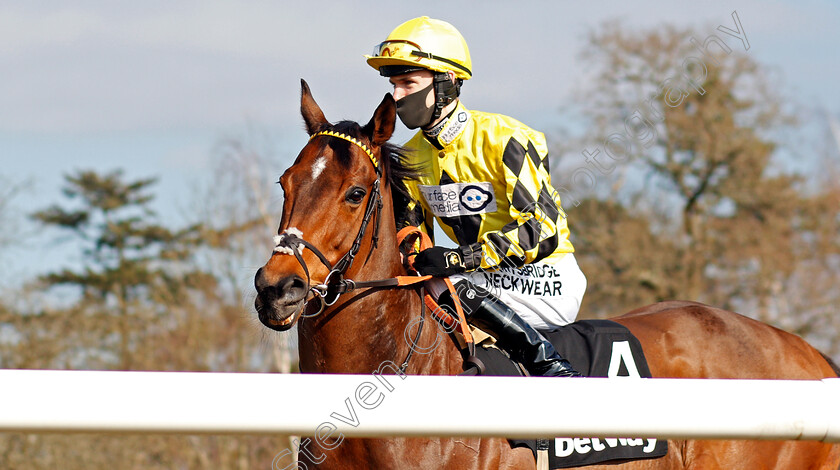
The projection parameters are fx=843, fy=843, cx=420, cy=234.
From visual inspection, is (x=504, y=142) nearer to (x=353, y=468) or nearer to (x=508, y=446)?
(x=508, y=446)

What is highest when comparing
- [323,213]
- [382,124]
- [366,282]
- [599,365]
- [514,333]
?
[382,124]

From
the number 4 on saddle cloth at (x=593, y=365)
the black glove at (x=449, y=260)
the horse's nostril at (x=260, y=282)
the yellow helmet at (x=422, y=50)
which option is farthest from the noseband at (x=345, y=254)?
the number 4 on saddle cloth at (x=593, y=365)

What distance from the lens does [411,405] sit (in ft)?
4.65

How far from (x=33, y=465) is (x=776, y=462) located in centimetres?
1205

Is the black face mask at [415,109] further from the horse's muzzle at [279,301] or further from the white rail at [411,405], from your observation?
the white rail at [411,405]

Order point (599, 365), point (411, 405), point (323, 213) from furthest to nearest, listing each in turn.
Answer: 1. point (599, 365)
2. point (323, 213)
3. point (411, 405)

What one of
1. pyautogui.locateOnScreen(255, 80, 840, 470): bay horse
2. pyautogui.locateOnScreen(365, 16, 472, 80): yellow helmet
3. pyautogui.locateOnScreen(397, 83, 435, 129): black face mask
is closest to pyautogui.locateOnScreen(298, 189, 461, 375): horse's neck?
pyautogui.locateOnScreen(255, 80, 840, 470): bay horse

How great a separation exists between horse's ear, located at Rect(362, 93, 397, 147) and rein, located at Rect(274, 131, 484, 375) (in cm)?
8

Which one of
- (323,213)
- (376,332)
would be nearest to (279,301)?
(323,213)

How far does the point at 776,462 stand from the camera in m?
4.09

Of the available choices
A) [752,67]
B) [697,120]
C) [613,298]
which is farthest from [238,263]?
[752,67]

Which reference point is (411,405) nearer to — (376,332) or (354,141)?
(376,332)

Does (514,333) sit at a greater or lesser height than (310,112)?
lesser

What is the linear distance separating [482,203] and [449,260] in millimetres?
522
